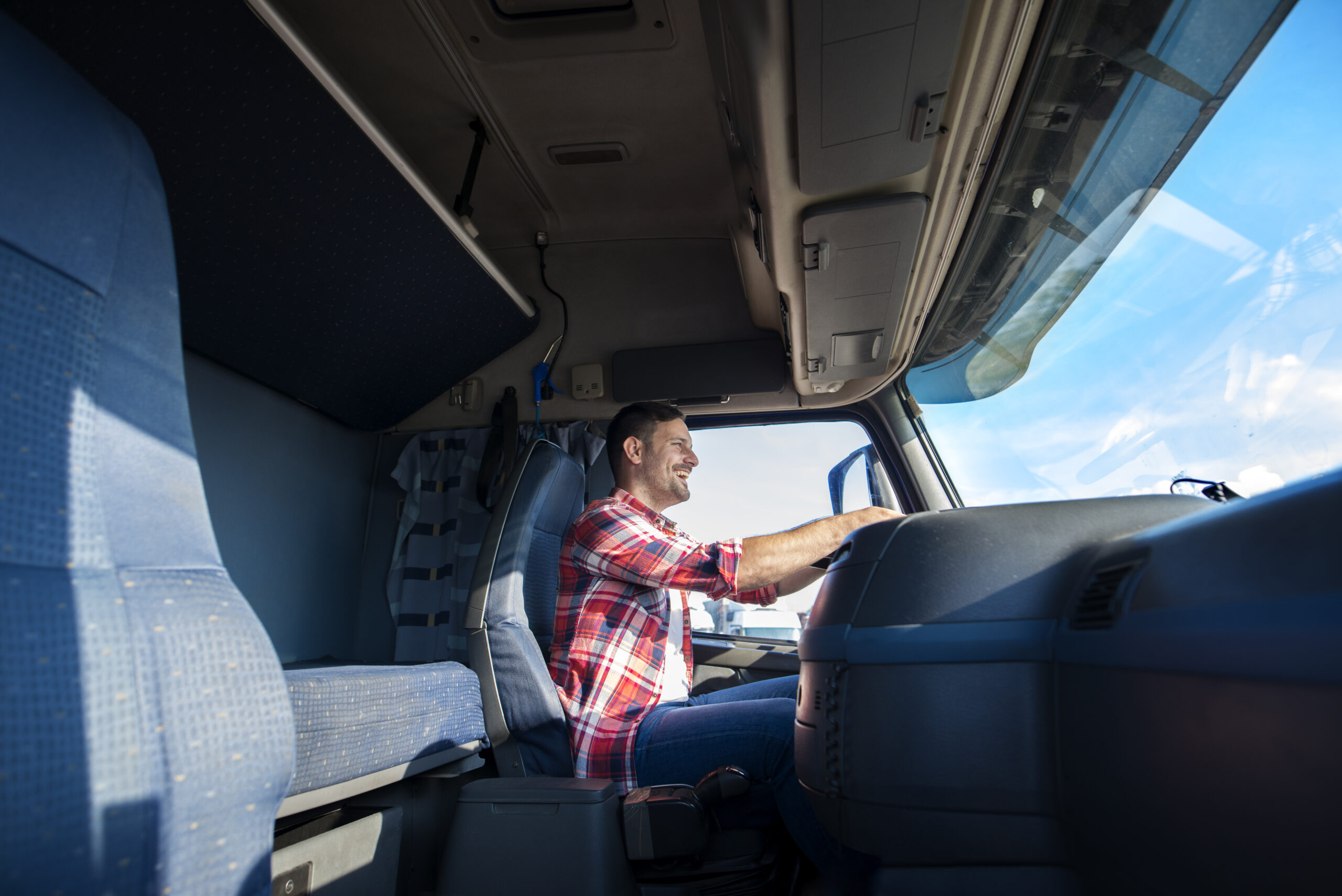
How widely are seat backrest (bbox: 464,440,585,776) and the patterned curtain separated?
3.37 feet

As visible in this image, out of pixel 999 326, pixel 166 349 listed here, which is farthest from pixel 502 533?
pixel 999 326

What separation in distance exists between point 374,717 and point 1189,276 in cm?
149

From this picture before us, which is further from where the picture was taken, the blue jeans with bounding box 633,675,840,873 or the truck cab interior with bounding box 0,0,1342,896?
the blue jeans with bounding box 633,675,840,873

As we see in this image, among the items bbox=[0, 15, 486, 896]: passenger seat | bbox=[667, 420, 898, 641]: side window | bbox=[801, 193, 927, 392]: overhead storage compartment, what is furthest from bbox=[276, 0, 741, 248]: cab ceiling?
bbox=[0, 15, 486, 896]: passenger seat

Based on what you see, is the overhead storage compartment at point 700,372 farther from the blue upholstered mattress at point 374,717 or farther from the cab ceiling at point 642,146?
the blue upholstered mattress at point 374,717

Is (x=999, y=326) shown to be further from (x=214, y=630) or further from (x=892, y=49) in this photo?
(x=214, y=630)

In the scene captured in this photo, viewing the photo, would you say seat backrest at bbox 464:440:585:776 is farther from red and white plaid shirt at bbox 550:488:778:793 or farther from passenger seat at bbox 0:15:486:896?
passenger seat at bbox 0:15:486:896

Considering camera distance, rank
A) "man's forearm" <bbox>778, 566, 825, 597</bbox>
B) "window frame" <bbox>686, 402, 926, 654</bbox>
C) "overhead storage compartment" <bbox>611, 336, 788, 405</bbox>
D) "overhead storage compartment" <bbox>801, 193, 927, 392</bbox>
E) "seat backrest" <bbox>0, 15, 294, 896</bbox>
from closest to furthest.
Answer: "seat backrest" <bbox>0, 15, 294, 896</bbox> → "overhead storage compartment" <bbox>801, 193, 927, 392</bbox> → "man's forearm" <bbox>778, 566, 825, 597</bbox> → "window frame" <bbox>686, 402, 926, 654</bbox> → "overhead storage compartment" <bbox>611, 336, 788, 405</bbox>

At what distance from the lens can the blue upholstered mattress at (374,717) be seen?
38.5 inches

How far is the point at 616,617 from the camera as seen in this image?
1.75 metres

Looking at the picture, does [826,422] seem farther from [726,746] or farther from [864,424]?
A: [726,746]

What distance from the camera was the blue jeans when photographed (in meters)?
1.34

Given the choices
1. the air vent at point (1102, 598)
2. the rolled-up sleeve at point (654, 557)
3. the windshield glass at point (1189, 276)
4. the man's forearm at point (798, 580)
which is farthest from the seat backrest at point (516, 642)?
the windshield glass at point (1189, 276)

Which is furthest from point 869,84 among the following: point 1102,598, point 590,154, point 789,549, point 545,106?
point 590,154
